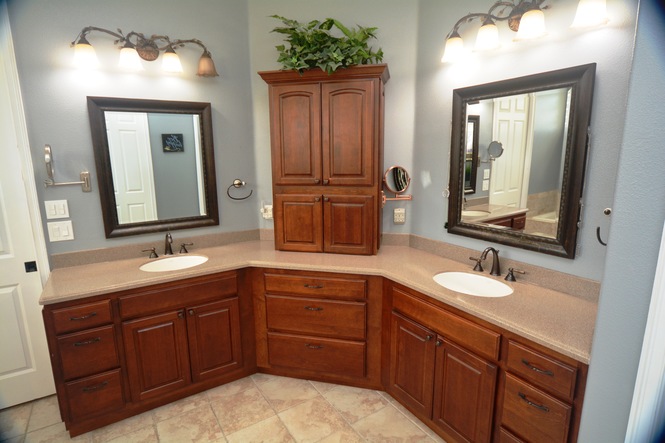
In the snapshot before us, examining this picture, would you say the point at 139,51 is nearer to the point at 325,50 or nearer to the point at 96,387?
the point at 325,50

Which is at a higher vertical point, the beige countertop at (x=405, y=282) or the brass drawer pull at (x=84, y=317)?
the beige countertop at (x=405, y=282)

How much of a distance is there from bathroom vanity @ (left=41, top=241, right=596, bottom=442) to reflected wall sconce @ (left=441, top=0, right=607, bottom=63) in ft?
4.19

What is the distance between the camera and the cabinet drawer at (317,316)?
227 centimetres

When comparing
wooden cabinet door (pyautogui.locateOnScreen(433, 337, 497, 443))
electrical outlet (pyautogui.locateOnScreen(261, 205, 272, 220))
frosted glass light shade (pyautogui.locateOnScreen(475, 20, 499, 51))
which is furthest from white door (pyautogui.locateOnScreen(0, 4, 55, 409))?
frosted glass light shade (pyautogui.locateOnScreen(475, 20, 499, 51))

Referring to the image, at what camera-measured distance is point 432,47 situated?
2.34 meters

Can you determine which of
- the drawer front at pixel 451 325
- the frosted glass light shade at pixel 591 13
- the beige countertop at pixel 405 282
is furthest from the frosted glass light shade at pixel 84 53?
the frosted glass light shade at pixel 591 13

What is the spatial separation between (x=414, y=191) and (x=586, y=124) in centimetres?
118

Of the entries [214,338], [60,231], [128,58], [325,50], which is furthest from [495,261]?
[60,231]

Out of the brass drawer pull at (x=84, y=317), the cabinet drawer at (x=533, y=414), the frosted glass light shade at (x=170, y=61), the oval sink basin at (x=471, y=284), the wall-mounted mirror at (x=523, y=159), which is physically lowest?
the cabinet drawer at (x=533, y=414)

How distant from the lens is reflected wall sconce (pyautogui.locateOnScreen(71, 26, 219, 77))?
2.09m

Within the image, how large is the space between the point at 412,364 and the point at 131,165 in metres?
2.26

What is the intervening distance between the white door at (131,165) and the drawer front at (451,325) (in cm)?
185

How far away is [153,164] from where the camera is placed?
8.09ft

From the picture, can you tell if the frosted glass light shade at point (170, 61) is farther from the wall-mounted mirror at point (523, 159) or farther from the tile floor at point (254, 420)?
the tile floor at point (254, 420)
